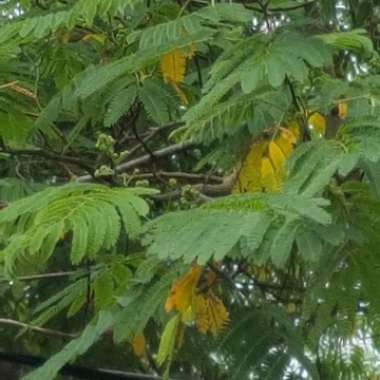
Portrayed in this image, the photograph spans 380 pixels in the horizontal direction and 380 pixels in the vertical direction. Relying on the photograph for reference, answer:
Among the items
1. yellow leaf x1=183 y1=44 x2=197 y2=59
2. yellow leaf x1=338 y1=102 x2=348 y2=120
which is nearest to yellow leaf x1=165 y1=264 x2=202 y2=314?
yellow leaf x1=338 y1=102 x2=348 y2=120

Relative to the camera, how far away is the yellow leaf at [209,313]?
7.57ft

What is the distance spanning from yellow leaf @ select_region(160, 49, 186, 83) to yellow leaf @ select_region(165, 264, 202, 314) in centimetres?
61

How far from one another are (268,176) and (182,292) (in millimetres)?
262

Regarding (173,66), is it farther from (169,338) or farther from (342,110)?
(169,338)

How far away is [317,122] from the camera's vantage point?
92.5 inches

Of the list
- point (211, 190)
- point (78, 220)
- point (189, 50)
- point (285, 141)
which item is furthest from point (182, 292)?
point (211, 190)

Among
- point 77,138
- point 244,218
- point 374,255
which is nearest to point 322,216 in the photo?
point 244,218

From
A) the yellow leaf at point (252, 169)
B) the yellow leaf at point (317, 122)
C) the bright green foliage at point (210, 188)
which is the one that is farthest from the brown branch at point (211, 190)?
the yellow leaf at point (317, 122)

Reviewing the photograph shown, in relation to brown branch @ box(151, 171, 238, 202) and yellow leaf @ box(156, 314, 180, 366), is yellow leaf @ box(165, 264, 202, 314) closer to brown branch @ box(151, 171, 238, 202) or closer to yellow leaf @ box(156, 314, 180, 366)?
yellow leaf @ box(156, 314, 180, 366)

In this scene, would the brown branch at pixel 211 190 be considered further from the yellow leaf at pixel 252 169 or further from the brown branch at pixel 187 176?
the yellow leaf at pixel 252 169

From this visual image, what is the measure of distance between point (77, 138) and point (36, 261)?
39.6 inches

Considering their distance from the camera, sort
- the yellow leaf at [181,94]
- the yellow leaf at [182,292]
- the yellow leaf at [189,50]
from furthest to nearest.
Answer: the yellow leaf at [181,94] → the yellow leaf at [189,50] → the yellow leaf at [182,292]

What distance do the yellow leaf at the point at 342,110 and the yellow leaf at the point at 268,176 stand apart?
0.51ft

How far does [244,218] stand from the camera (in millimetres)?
1932
